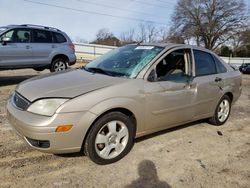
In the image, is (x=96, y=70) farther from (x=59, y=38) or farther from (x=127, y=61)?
(x=59, y=38)

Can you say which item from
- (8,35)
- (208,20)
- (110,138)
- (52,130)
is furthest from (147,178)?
(208,20)

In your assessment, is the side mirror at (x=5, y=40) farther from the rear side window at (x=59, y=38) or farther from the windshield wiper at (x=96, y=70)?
the windshield wiper at (x=96, y=70)

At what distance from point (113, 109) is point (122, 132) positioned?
37 centimetres

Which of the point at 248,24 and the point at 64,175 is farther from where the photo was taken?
the point at 248,24

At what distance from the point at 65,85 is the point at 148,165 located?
4.97ft

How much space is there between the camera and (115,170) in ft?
11.9

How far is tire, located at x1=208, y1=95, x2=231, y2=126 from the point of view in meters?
5.65

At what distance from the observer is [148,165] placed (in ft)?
12.5

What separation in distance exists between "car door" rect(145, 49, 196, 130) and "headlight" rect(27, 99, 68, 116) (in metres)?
1.29

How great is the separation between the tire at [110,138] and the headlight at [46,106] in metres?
0.52

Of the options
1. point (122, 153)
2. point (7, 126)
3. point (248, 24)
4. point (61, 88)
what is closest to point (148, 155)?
point (122, 153)

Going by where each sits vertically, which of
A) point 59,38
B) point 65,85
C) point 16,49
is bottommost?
point 65,85

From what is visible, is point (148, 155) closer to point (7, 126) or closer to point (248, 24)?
point (7, 126)

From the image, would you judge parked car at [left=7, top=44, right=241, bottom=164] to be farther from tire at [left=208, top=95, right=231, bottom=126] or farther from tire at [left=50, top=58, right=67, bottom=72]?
tire at [left=50, top=58, right=67, bottom=72]
